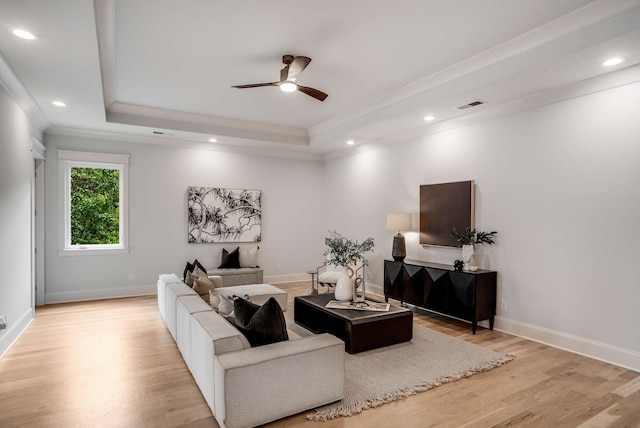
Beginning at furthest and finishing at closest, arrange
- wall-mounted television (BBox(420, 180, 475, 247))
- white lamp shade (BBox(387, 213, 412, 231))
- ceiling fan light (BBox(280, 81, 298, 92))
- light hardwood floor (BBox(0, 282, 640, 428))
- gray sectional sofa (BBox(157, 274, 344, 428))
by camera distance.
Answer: white lamp shade (BBox(387, 213, 412, 231)) → wall-mounted television (BBox(420, 180, 475, 247)) → ceiling fan light (BBox(280, 81, 298, 92)) → light hardwood floor (BBox(0, 282, 640, 428)) → gray sectional sofa (BBox(157, 274, 344, 428))

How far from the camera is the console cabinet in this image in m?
4.33

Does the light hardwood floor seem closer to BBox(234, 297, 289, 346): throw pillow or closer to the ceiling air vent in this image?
BBox(234, 297, 289, 346): throw pillow

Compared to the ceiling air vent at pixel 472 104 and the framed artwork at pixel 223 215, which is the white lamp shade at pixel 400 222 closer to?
the ceiling air vent at pixel 472 104

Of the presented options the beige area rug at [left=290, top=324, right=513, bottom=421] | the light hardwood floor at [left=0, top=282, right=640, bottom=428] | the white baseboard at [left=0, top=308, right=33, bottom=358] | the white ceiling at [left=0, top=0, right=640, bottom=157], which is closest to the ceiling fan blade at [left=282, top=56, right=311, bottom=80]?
the white ceiling at [left=0, top=0, right=640, bottom=157]

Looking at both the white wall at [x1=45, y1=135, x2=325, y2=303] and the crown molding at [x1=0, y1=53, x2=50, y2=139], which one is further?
the white wall at [x1=45, y1=135, x2=325, y2=303]

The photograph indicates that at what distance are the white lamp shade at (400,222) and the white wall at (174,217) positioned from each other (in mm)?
2636

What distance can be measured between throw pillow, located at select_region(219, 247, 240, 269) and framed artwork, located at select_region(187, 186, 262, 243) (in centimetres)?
30

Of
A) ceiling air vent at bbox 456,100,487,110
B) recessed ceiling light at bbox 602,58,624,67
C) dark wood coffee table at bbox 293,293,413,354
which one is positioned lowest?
dark wood coffee table at bbox 293,293,413,354

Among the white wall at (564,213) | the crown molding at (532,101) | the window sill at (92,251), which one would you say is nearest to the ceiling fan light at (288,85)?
the crown molding at (532,101)

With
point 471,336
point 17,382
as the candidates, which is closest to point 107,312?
point 17,382

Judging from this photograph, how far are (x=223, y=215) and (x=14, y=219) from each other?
3.32 m

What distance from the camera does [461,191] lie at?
5004 millimetres

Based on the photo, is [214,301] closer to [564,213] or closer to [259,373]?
[259,373]

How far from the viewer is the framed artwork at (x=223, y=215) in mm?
6750
